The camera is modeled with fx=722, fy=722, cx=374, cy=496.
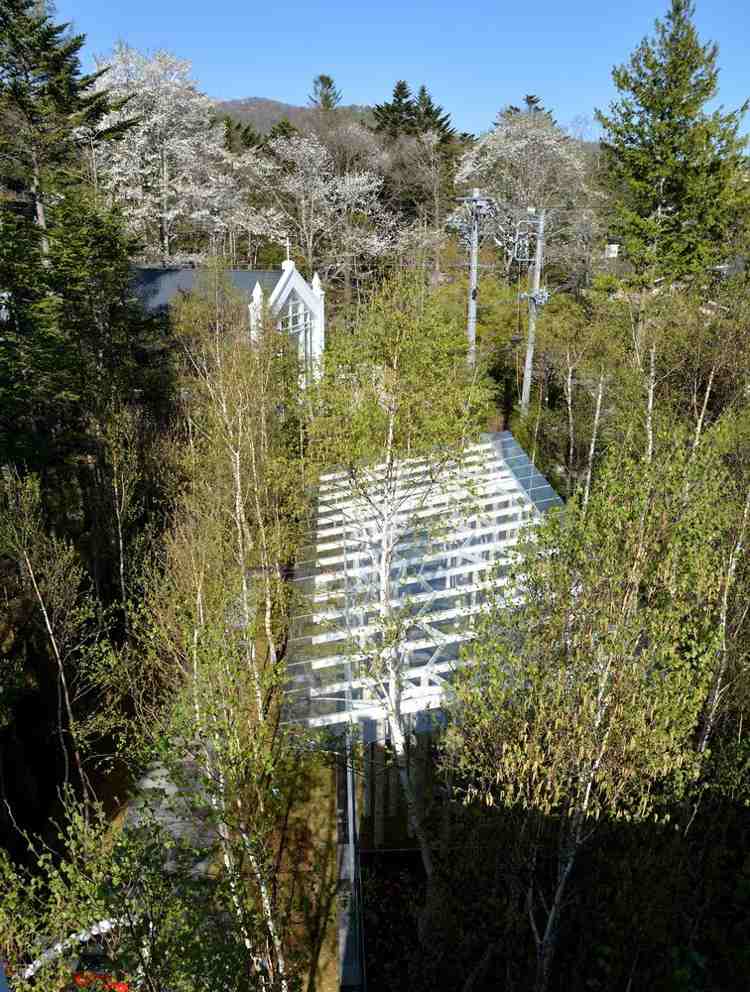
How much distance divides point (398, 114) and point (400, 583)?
1942 inches

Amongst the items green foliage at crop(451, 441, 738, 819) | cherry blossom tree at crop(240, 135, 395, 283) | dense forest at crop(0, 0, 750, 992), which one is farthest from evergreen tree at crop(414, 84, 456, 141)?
green foliage at crop(451, 441, 738, 819)

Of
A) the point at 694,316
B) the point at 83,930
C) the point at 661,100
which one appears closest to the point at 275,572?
the point at 83,930

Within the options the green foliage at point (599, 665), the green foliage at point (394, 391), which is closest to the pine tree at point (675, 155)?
the green foliage at point (394, 391)

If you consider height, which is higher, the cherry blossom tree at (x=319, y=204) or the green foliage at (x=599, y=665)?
the cherry blossom tree at (x=319, y=204)

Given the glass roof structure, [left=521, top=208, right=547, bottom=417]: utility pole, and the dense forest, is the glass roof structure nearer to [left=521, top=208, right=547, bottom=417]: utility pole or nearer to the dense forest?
the dense forest

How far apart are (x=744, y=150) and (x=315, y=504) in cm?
1862

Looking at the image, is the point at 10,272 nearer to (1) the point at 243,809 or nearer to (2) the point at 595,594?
(1) the point at 243,809

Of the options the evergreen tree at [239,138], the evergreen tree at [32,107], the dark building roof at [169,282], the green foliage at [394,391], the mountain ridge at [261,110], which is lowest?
the green foliage at [394,391]

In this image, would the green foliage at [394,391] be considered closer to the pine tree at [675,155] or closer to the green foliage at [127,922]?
the green foliage at [127,922]

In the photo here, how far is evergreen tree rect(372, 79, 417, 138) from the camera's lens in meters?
51.2

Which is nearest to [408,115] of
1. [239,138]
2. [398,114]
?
[398,114]

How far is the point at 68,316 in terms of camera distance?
20.1 m

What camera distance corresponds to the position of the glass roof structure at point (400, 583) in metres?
10.8

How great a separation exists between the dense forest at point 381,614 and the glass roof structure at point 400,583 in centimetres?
48
